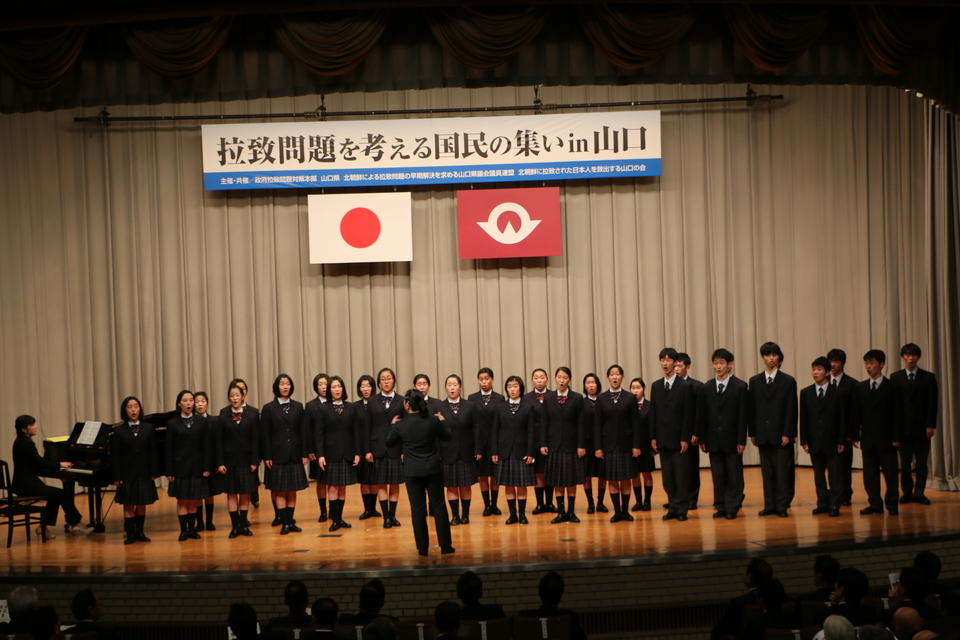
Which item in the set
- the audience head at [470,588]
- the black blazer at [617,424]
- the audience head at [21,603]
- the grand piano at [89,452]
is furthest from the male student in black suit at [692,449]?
the audience head at [21,603]

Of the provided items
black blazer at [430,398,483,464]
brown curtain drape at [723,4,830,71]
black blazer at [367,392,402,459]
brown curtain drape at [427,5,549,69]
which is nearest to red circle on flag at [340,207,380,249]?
black blazer at [367,392,402,459]

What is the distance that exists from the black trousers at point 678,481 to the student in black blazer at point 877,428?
141 cm

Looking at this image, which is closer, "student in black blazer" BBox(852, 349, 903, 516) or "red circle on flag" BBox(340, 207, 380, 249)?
"student in black blazer" BBox(852, 349, 903, 516)

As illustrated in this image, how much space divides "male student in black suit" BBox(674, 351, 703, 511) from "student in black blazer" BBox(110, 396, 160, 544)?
4.51 m

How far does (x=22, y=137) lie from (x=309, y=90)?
5.58 metres

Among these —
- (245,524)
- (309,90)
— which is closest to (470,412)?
(245,524)

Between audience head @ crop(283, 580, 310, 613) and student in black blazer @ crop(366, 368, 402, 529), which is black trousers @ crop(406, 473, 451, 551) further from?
audience head @ crop(283, 580, 310, 613)

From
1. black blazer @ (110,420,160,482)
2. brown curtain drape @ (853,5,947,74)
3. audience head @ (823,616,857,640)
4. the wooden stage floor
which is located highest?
brown curtain drape @ (853,5,947,74)

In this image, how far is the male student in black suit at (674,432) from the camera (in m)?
7.26

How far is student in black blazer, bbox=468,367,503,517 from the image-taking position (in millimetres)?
7594

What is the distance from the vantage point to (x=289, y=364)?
1045 cm

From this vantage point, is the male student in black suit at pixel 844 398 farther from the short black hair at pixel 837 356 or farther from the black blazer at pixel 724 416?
the black blazer at pixel 724 416

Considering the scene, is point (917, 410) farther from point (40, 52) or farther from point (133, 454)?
point (40, 52)

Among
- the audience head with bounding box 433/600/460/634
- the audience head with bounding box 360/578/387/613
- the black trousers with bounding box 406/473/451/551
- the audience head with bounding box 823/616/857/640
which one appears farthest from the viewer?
the black trousers with bounding box 406/473/451/551
